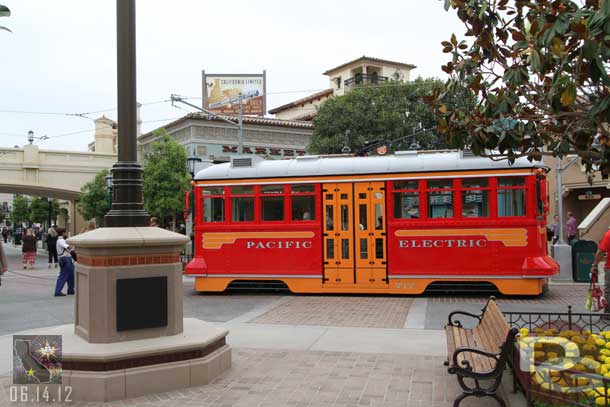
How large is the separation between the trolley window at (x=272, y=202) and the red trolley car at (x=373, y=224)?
0.9 inches

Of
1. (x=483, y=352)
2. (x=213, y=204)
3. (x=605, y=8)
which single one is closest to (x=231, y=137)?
(x=213, y=204)

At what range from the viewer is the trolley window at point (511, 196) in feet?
38.7

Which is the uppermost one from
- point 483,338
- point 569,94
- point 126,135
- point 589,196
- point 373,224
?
point 126,135

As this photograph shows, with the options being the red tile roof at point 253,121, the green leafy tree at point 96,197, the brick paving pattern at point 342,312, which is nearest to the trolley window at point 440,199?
the brick paving pattern at point 342,312

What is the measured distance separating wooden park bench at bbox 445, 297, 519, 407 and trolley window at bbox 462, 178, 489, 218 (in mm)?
5765

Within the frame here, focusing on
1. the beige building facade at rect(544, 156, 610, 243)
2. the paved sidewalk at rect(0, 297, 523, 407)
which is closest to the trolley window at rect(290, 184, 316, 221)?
the paved sidewalk at rect(0, 297, 523, 407)

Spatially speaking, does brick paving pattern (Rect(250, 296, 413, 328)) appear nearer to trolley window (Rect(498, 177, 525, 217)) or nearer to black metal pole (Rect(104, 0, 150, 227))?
trolley window (Rect(498, 177, 525, 217))

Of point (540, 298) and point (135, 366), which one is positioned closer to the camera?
point (135, 366)

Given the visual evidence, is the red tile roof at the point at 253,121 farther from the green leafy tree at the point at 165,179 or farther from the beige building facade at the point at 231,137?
the green leafy tree at the point at 165,179

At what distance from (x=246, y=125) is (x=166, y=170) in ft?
37.1

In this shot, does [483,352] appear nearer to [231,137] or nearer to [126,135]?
[126,135]

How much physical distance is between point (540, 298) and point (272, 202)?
6.22 m

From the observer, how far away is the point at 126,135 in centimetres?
639

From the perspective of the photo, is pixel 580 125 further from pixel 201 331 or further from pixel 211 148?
pixel 211 148
